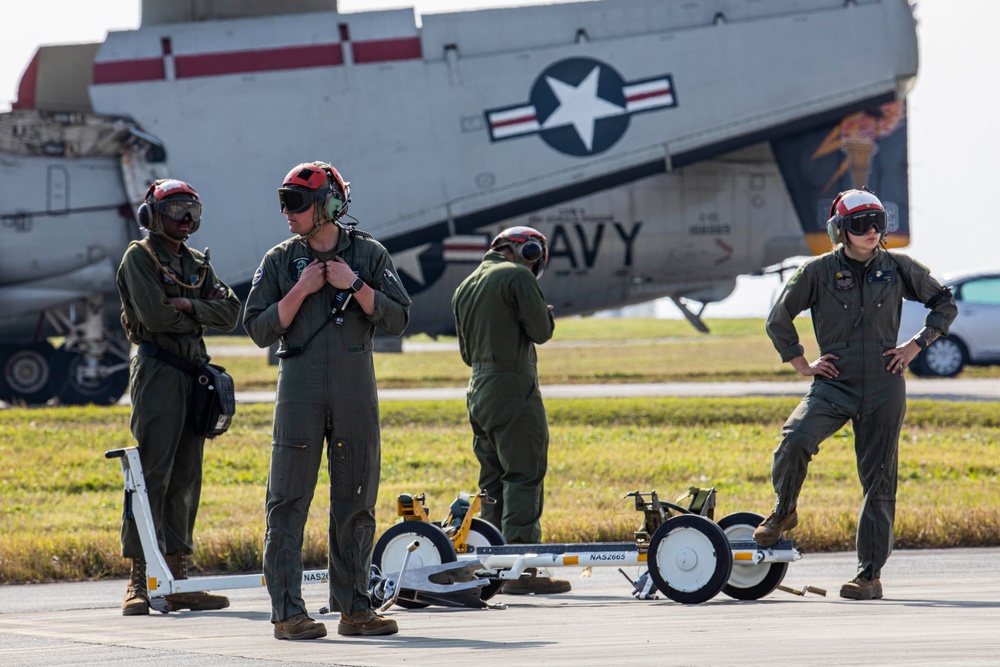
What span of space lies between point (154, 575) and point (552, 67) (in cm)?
1425

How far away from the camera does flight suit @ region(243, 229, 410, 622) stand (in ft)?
19.4

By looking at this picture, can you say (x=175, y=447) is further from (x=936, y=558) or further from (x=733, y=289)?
(x=733, y=289)

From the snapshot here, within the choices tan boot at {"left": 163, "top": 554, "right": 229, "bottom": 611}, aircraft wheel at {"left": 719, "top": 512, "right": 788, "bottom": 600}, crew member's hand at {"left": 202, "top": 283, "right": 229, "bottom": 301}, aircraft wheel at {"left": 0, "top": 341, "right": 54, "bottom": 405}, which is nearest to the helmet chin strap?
crew member's hand at {"left": 202, "top": 283, "right": 229, "bottom": 301}

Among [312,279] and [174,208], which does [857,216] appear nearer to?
[312,279]

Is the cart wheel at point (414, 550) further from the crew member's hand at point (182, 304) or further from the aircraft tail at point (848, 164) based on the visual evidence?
the aircraft tail at point (848, 164)

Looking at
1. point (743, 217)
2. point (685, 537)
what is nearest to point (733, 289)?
point (743, 217)

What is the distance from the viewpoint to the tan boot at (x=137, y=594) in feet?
22.9

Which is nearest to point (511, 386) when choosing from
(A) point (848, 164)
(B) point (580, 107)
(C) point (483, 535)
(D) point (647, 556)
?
(C) point (483, 535)

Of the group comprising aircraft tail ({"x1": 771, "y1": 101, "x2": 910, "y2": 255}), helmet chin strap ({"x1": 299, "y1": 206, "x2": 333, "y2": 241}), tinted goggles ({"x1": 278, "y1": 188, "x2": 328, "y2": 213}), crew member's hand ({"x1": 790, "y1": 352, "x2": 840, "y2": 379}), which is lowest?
crew member's hand ({"x1": 790, "y1": 352, "x2": 840, "y2": 379})

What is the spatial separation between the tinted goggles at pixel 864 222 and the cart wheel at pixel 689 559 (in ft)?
5.67

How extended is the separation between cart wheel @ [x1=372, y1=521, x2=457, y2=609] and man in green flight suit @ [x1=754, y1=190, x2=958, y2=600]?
160 cm

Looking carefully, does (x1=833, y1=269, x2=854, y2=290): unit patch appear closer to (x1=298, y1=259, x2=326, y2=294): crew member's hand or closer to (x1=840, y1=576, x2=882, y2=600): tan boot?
(x1=840, y1=576, x2=882, y2=600): tan boot

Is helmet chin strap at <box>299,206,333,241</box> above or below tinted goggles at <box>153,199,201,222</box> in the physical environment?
below

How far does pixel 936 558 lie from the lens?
349 inches
